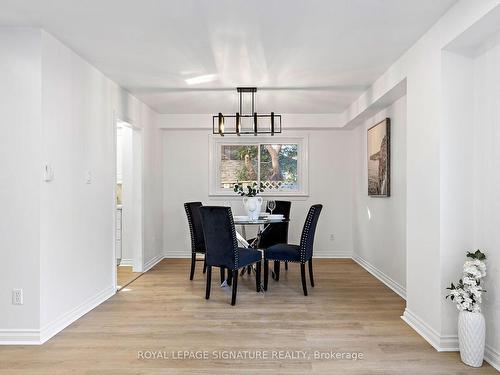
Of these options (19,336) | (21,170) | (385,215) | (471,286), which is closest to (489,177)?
(471,286)

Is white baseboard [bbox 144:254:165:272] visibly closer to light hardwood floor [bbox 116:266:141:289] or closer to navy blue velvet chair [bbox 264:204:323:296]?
light hardwood floor [bbox 116:266:141:289]

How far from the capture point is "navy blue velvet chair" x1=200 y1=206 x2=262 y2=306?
3906 mm

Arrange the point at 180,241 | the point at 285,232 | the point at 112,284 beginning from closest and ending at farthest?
the point at 112,284 → the point at 285,232 → the point at 180,241

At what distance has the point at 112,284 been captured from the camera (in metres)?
4.29

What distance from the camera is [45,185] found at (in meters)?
2.97

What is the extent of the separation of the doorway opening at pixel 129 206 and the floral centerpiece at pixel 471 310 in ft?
12.3

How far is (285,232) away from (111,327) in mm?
2777

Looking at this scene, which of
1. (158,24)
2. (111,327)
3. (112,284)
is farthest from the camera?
(112,284)

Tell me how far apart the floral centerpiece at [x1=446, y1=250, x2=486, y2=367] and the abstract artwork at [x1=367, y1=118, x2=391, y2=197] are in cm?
216

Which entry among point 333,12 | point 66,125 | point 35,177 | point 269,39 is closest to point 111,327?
point 35,177

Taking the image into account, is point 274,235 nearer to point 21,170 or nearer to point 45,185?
point 45,185

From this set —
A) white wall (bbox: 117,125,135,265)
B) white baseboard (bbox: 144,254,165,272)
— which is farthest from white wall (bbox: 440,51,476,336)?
white wall (bbox: 117,125,135,265)

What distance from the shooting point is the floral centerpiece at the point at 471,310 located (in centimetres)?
248

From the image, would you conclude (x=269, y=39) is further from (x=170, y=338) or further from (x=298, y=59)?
(x=170, y=338)
